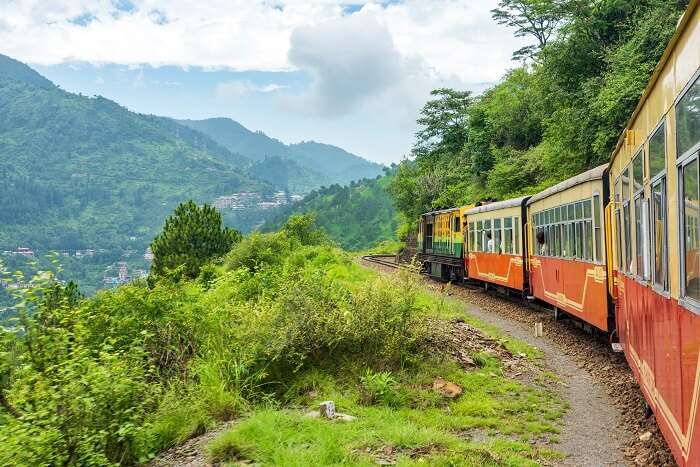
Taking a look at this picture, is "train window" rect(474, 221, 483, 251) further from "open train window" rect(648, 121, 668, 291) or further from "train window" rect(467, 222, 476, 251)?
"open train window" rect(648, 121, 668, 291)

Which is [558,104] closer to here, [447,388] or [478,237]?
[478,237]

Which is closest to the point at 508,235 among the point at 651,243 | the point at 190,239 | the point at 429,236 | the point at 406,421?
the point at 406,421

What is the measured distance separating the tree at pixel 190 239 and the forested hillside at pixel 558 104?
1531 centimetres

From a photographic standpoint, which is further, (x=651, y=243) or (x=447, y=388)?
(x=447, y=388)

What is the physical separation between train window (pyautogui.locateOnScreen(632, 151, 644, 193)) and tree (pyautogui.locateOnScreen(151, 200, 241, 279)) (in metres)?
26.7

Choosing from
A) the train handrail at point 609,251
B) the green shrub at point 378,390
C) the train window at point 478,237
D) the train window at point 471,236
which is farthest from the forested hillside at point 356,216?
the green shrub at point 378,390

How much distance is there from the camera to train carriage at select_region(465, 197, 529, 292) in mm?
17672

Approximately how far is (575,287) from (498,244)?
7786 mm

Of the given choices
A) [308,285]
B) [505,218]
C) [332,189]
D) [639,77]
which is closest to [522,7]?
[639,77]

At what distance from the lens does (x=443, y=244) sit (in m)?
28.0

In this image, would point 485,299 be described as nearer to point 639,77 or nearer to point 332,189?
point 639,77

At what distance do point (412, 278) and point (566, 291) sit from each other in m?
3.92

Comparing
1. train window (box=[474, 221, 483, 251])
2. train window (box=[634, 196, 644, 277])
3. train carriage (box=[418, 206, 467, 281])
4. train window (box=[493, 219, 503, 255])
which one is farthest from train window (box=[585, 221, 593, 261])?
train carriage (box=[418, 206, 467, 281])

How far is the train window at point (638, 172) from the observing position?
5.82 meters
